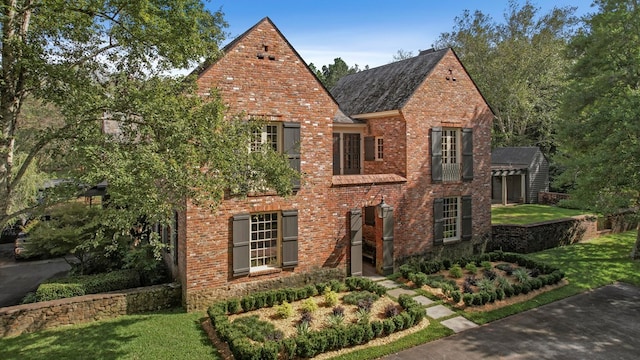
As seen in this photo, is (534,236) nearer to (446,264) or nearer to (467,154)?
(467,154)

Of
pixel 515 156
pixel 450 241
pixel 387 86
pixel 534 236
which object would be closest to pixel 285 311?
pixel 450 241

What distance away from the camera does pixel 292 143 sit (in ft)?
41.1

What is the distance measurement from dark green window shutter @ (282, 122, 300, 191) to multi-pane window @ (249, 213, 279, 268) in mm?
1441

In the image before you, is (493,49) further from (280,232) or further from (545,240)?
(280,232)

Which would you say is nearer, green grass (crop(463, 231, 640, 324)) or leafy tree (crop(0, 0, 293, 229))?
leafy tree (crop(0, 0, 293, 229))

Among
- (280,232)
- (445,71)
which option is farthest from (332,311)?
(445,71)

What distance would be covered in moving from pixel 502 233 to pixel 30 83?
18.9m

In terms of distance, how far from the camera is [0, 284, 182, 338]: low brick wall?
31.9 ft

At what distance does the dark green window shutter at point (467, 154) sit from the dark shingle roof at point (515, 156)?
17083 millimetres

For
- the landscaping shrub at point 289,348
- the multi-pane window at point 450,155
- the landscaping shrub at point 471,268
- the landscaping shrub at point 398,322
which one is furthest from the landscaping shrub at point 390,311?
the multi-pane window at point 450,155

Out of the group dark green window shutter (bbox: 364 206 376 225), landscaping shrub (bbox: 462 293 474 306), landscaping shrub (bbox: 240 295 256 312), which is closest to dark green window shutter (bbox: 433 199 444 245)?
dark green window shutter (bbox: 364 206 376 225)

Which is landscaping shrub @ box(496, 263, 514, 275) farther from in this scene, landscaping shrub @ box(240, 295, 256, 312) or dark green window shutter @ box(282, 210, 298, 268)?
landscaping shrub @ box(240, 295, 256, 312)

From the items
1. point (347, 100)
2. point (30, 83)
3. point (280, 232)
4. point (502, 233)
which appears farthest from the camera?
point (347, 100)

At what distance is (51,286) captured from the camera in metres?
11.1
